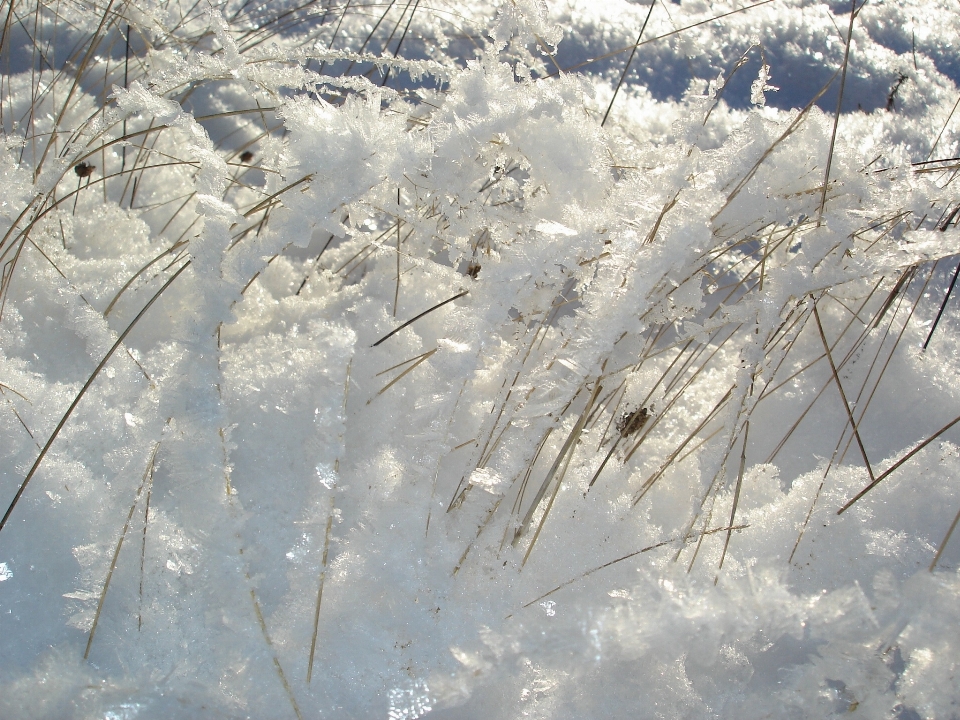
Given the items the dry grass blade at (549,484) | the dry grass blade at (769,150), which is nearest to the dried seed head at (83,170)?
the dry grass blade at (549,484)

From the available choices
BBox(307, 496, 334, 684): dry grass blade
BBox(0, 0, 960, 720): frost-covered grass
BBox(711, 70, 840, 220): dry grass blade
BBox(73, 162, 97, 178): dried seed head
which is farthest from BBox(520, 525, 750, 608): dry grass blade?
BBox(73, 162, 97, 178): dried seed head

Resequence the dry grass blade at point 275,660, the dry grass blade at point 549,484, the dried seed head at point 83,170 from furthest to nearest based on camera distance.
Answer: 1. the dried seed head at point 83,170
2. the dry grass blade at point 549,484
3. the dry grass blade at point 275,660

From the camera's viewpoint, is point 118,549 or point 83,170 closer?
point 118,549

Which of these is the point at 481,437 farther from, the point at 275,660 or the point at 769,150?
the point at 769,150

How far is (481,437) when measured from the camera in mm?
952

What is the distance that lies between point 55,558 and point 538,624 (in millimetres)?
663

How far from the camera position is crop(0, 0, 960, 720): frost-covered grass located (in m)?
0.83

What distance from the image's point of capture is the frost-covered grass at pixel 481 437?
83 cm

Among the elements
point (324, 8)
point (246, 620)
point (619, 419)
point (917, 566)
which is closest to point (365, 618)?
point (246, 620)

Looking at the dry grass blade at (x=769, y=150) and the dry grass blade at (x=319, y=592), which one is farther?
the dry grass blade at (x=769, y=150)

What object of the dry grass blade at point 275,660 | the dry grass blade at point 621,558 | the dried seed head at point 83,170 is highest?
the dried seed head at point 83,170

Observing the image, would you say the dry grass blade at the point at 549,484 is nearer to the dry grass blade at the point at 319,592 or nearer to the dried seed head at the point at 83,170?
the dry grass blade at the point at 319,592

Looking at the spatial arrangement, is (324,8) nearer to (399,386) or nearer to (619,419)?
(399,386)

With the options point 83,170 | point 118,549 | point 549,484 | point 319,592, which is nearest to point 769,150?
point 549,484
